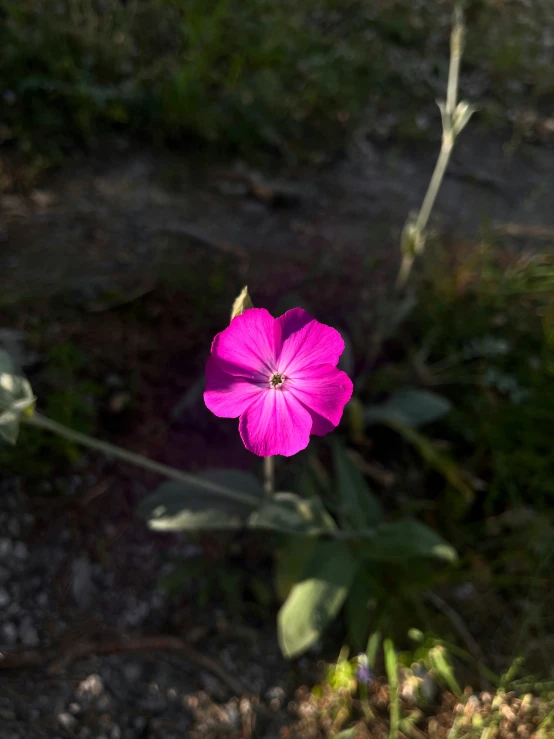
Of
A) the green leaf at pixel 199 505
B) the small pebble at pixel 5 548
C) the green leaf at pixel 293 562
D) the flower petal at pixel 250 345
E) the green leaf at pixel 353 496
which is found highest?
the flower petal at pixel 250 345

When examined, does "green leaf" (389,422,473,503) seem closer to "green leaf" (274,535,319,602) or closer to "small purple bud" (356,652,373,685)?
"green leaf" (274,535,319,602)

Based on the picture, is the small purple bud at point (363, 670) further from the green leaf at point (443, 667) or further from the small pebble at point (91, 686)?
the small pebble at point (91, 686)

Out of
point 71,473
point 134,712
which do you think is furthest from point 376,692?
point 71,473

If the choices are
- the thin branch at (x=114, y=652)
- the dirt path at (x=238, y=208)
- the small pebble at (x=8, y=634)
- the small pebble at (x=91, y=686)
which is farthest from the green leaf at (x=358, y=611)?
the dirt path at (x=238, y=208)

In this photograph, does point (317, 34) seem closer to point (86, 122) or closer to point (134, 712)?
point (86, 122)

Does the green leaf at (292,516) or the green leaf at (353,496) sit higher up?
the green leaf at (292,516)

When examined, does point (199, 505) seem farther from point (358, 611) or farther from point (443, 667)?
point (443, 667)

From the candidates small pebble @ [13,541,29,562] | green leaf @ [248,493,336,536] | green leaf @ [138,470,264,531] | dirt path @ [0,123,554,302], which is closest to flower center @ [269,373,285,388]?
green leaf @ [248,493,336,536]
